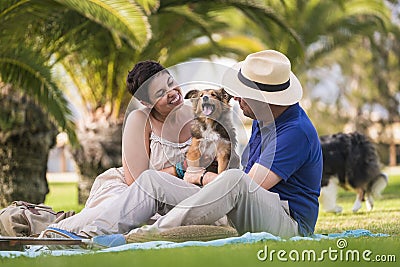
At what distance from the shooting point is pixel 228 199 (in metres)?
4.95

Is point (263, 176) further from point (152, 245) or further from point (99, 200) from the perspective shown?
point (99, 200)

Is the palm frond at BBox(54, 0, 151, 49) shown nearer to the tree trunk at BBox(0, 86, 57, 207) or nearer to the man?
the tree trunk at BBox(0, 86, 57, 207)

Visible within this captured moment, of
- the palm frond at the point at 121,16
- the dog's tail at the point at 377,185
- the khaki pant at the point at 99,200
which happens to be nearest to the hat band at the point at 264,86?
the khaki pant at the point at 99,200

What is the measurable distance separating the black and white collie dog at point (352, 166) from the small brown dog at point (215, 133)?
500 centimetres

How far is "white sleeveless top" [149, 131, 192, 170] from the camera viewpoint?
18.4 ft

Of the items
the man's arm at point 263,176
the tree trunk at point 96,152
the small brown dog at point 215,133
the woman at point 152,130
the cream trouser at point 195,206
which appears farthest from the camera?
the tree trunk at point 96,152

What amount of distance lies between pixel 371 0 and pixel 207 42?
4400mm

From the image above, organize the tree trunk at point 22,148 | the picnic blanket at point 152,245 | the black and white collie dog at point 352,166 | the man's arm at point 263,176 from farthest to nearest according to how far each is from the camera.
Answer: the tree trunk at point 22,148
the black and white collie dog at point 352,166
the man's arm at point 263,176
the picnic blanket at point 152,245

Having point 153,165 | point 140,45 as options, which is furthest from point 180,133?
point 140,45

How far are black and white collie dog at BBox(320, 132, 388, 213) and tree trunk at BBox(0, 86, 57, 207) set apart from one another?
4844 mm

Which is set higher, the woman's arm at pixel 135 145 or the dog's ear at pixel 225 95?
the dog's ear at pixel 225 95

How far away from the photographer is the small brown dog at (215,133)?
532 centimetres

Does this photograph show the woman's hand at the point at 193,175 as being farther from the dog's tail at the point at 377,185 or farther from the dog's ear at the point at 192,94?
the dog's tail at the point at 377,185

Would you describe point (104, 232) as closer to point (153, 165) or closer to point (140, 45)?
point (153, 165)
